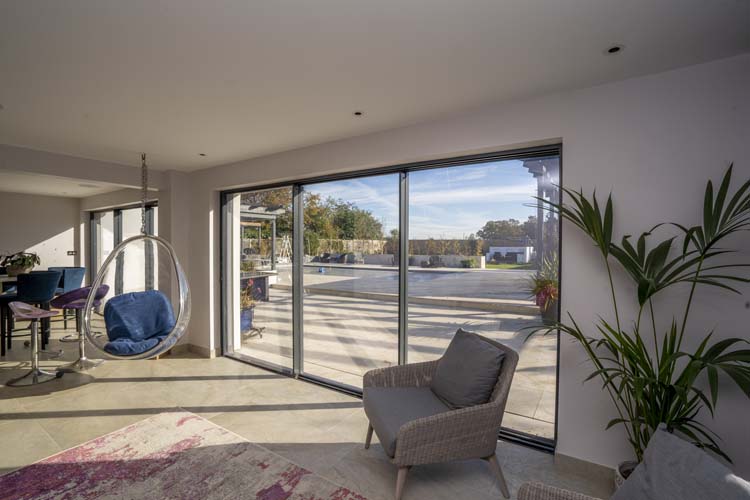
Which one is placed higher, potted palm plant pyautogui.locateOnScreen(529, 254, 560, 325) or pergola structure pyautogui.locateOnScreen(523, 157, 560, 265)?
pergola structure pyautogui.locateOnScreen(523, 157, 560, 265)

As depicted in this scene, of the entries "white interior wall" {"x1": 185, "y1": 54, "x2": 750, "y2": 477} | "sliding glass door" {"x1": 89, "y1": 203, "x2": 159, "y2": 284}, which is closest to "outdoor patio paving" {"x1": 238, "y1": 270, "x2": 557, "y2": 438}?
"white interior wall" {"x1": 185, "y1": 54, "x2": 750, "y2": 477}

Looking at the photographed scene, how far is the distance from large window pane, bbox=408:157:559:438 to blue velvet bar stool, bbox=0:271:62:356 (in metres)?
4.72

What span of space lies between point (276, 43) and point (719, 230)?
2.39 metres

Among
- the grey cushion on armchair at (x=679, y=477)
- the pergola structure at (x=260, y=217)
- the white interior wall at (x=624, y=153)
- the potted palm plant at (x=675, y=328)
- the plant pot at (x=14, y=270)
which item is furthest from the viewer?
the plant pot at (x=14, y=270)

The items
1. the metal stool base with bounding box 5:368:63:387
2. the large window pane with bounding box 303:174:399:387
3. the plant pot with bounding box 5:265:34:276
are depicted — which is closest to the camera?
the large window pane with bounding box 303:174:399:387

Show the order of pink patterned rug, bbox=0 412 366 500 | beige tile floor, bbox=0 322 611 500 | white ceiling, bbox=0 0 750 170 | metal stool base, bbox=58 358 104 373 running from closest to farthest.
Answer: white ceiling, bbox=0 0 750 170, pink patterned rug, bbox=0 412 366 500, beige tile floor, bbox=0 322 611 500, metal stool base, bbox=58 358 104 373

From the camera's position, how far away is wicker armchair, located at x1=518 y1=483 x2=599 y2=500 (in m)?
1.38

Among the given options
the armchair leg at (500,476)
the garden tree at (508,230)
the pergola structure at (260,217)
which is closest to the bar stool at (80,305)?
the pergola structure at (260,217)

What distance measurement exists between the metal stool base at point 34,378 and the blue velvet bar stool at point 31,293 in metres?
1.04

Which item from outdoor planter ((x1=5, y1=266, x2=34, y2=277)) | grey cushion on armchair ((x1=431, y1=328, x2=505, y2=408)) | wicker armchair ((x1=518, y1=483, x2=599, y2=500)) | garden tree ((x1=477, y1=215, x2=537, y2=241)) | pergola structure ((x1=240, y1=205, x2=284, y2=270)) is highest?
pergola structure ((x1=240, y1=205, x2=284, y2=270))

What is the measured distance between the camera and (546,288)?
9.12ft

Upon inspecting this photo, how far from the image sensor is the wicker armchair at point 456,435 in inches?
82.2

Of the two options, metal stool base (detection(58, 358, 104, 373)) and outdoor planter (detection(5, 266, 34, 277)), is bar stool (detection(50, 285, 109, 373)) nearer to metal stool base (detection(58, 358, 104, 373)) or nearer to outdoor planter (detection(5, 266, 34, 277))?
metal stool base (detection(58, 358, 104, 373))

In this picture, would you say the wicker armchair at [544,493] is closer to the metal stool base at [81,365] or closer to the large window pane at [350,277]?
the large window pane at [350,277]
